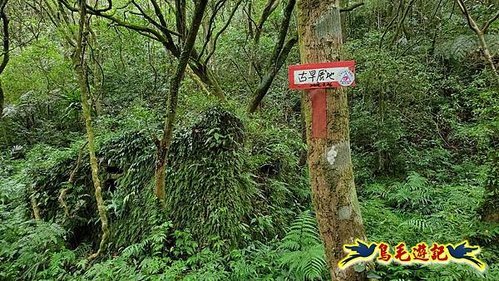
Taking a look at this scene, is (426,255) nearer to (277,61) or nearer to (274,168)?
(274,168)

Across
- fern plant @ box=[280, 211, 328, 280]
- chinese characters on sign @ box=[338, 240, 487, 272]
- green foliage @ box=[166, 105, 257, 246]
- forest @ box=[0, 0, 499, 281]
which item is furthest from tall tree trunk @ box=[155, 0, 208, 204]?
chinese characters on sign @ box=[338, 240, 487, 272]

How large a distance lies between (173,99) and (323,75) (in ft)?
7.44

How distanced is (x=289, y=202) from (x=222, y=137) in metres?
1.38

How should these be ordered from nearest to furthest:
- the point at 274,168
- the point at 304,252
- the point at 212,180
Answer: the point at 304,252 < the point at 212,180 < the point at 274,168

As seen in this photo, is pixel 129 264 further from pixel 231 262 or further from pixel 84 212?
pixel 84 212

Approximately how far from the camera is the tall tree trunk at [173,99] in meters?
3.71

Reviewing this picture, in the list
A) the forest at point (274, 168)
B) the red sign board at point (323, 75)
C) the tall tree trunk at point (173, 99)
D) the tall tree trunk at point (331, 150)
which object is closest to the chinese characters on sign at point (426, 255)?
the forest at point (274, 168)

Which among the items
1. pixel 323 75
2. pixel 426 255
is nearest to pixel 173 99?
pixel 323 75

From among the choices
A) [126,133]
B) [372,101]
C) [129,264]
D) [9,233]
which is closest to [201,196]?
[129,264]

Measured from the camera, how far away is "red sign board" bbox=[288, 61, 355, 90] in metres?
2.25

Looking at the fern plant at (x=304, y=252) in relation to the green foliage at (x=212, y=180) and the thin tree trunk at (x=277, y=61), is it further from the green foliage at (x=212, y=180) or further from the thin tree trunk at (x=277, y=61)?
the thin tree trunk at (x=277, y=61)

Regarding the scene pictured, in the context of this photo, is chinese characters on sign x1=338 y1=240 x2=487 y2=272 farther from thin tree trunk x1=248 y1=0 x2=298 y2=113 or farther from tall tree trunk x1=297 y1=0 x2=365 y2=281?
thin tree trunk x1=248 y1=0 x2=298 y2=113

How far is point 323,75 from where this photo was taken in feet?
7.54

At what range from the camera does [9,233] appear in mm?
5035
